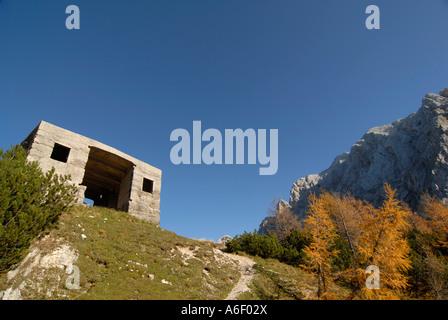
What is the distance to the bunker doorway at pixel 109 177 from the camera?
21.7m

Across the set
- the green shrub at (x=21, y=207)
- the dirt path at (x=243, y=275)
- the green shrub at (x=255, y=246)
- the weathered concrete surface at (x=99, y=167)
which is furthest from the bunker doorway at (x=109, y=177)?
the dirt path at (x=243, y=275)

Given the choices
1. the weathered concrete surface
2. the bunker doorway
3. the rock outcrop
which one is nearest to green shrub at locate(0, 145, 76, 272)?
the weathered concrete surface

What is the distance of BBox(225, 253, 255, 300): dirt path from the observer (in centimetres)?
1155

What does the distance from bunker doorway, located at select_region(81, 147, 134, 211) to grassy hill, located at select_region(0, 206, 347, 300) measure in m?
5.84

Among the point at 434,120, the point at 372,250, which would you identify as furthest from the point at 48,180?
the point at 434,120

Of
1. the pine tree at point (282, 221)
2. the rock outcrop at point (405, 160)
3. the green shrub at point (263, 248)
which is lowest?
the green shrub at point (263, 248)

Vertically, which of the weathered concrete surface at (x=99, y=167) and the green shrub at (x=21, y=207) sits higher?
the weathered concrete surface at (x=99, y=167)

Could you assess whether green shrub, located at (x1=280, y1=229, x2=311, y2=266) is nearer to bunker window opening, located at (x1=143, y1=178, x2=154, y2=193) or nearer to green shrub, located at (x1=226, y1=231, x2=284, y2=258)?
green shrub, located at (x1=226, y1=231, x2=284, y2=258)

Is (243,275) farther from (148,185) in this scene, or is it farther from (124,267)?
(148,185)

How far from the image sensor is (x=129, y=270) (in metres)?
10.7

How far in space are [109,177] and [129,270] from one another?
17181 mm

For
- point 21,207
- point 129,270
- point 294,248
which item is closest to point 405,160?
point 294,248

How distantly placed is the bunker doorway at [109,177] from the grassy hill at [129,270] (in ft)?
19.2

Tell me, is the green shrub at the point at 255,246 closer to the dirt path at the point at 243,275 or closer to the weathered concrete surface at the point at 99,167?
the dirt path at the point at 243,275
